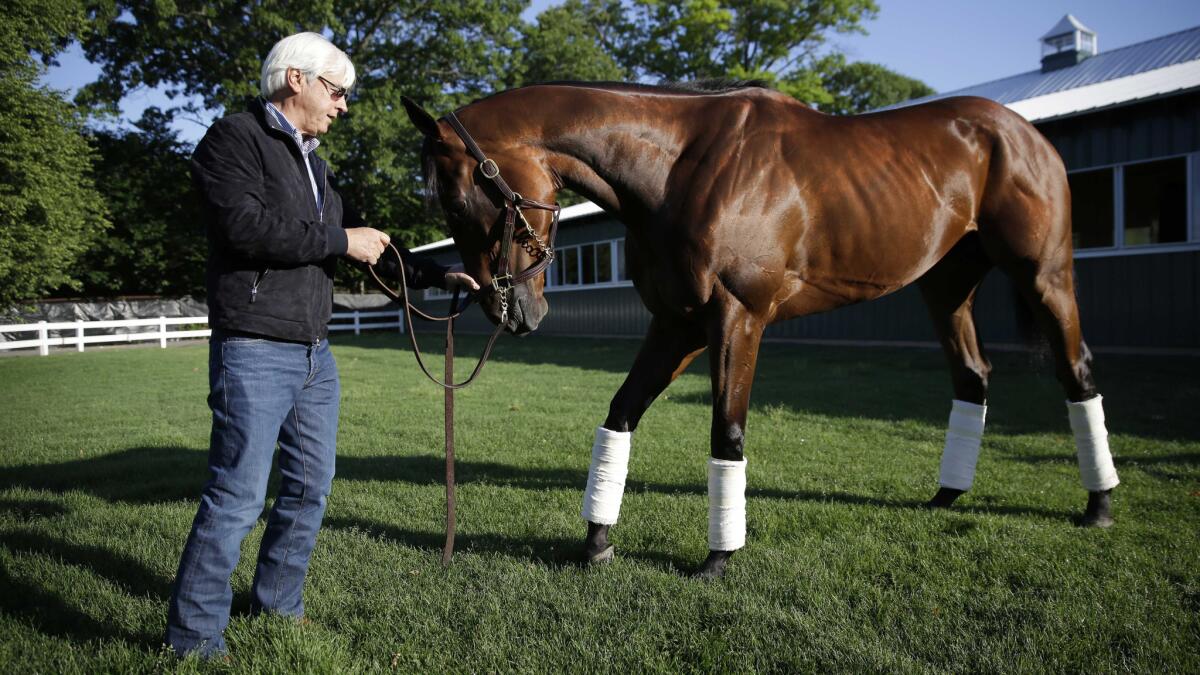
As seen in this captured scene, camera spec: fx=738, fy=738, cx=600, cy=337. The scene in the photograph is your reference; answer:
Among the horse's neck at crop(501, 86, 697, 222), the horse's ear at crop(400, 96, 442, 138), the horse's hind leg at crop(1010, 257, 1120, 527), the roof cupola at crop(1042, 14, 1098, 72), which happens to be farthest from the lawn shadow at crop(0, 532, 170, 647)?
the roof cupola at crop(1042, 14, 1098, 72)

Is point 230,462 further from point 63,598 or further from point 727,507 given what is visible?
point 727,507

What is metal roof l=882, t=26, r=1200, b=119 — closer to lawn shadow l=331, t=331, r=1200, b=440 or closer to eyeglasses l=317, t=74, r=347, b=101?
lawn shadow l=331, t=331, r=1200, b=440

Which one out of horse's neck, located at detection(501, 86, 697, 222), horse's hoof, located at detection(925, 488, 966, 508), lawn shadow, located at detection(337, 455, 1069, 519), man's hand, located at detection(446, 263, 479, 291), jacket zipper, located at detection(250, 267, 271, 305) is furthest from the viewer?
lawn shadow, located at detection(337, 455, 1069, 519)

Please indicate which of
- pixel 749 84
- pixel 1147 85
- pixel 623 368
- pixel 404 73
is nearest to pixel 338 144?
pixel 404 73

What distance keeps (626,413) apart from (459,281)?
1172 millimetres

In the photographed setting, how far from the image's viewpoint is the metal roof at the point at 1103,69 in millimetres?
18328

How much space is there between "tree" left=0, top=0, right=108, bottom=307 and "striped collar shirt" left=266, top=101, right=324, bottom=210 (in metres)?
24.7

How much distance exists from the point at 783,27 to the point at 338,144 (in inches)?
895

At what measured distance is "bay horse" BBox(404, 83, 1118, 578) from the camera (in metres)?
3.27

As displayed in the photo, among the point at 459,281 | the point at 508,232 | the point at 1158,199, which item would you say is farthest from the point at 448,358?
the point at 1158,199

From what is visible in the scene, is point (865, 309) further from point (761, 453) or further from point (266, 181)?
point (266, 181)

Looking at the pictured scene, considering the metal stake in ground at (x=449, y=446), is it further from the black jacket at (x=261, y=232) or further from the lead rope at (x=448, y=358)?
the black jacket at (x=261, y=232)

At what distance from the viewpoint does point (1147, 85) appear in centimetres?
1262

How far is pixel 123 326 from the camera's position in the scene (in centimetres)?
2517
